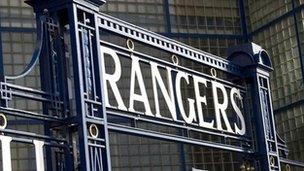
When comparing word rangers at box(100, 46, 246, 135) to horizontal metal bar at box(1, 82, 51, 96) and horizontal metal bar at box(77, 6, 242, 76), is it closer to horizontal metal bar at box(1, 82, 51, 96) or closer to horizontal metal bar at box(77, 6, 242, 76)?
horizontal metal bar at box(77, 6, 242, 76)

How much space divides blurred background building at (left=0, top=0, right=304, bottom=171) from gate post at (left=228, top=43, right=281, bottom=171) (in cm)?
659

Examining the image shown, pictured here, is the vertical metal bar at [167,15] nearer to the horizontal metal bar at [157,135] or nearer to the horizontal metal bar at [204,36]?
the horizontal metal bar at [204,36]

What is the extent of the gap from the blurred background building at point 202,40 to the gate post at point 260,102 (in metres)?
6.59

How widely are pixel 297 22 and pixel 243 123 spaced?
7.99 meters

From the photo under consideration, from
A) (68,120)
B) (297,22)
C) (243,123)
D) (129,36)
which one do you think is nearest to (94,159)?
(68,120)

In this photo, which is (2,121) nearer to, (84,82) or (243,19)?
(84,82)

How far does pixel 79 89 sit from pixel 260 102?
501 cm

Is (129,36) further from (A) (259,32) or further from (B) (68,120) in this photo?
(A) (259,32)

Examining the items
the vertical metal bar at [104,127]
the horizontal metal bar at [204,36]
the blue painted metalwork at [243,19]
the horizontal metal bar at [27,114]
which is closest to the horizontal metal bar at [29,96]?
the horizontal metal bar at [27,114]

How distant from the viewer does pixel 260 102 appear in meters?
14.2

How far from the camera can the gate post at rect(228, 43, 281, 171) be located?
45.8ft

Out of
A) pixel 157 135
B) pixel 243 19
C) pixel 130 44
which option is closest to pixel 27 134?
pixel 157 135

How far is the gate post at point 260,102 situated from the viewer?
1395 centimetres

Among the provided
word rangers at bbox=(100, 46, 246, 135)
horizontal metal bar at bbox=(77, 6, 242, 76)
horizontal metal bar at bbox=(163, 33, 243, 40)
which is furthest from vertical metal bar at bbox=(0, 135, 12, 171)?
horizontal metal bar at bbox=(163, 33, 243, 40)
